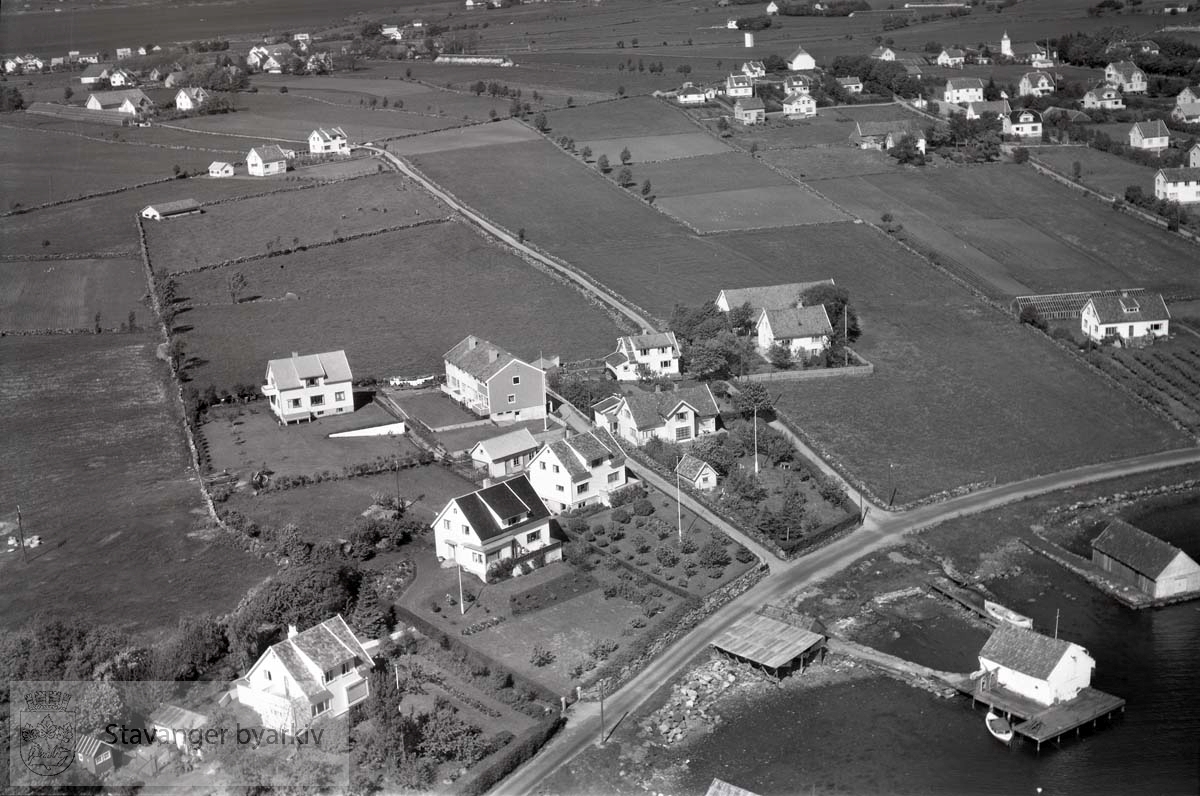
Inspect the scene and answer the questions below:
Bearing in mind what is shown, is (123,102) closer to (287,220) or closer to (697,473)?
(287,220)

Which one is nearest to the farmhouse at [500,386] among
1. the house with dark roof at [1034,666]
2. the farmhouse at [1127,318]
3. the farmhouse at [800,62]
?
the house with dark roof at [1034,666]

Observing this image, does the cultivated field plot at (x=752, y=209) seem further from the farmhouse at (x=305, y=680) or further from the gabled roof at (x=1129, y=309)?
the farmhouse at (x=305, y=680)

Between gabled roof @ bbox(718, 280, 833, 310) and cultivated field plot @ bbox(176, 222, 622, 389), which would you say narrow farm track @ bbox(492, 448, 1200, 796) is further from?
cultivated field plot @ bbox(176, 222, 622, 389)

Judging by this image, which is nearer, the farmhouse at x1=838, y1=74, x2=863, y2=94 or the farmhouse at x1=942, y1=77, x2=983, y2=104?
the farmhouse at x1=942, y1=77, x2=983, y2=104

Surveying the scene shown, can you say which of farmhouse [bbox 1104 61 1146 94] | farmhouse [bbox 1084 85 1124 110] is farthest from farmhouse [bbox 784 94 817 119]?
farmhouse [bbox 1104 61 1146 94]

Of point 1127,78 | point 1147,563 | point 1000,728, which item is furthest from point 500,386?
point 1127,78

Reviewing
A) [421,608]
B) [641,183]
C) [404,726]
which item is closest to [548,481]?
[421,608]
